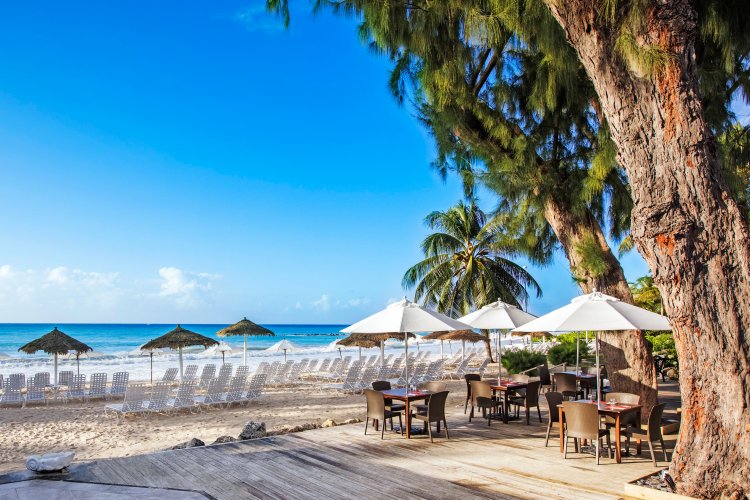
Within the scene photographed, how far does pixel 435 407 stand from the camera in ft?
24.3

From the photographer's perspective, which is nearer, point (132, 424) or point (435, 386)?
point (435, 386)

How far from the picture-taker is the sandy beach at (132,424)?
914 cm

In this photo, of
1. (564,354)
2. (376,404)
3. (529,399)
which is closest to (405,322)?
(376,404)

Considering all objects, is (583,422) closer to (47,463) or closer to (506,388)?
(506,388)

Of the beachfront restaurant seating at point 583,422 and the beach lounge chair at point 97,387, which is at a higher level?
the beachfront restaurant seating at point 583,422

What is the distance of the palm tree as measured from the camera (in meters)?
23.4

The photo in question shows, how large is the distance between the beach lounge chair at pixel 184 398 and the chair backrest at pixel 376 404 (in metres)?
6.22

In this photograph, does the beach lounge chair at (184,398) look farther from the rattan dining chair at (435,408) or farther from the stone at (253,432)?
the rattan dining chair at (435,408)

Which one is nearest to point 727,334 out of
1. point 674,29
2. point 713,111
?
point 674,29

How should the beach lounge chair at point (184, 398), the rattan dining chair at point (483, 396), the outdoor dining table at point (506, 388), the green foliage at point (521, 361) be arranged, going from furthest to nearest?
the green foliage at point (521, 361) → the beach lounge chair at point (184, 398) → the outdoor dining table at point (506, 388) → the rattan dining chair at point (483, 396)

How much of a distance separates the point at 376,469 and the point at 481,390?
3.33 m

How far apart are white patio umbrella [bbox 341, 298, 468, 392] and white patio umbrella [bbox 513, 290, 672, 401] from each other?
158 centimetres

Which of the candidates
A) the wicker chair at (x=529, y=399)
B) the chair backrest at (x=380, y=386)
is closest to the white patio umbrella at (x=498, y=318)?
the wicker chair at (x=529, y=399)

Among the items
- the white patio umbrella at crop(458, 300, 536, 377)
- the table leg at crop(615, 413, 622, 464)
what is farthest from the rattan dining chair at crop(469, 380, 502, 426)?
the table leg at crop(615, 413, 622, 464)
